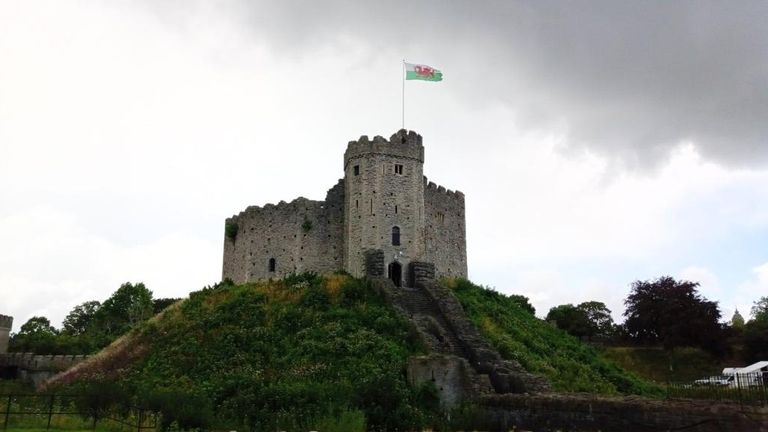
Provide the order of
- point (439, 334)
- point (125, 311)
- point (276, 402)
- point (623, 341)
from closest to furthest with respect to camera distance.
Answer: point (276, 402) < point (439, 334) < point (623, 341) < point (125, 311)

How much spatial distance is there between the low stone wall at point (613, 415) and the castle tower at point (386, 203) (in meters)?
16.8

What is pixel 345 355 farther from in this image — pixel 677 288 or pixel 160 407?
pixel 677 288

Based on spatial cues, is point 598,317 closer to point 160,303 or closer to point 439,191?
point 439,191

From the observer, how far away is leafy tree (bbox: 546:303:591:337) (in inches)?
2712

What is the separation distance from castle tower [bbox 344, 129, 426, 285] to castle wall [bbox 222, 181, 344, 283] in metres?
1.17

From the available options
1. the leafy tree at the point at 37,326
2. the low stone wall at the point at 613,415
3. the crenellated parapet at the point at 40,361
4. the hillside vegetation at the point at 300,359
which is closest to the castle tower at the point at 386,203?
the hillside vegetation at the point at 300,359

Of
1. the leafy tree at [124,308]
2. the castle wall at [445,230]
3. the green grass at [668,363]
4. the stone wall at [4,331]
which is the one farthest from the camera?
the leafy tree at [124,308]

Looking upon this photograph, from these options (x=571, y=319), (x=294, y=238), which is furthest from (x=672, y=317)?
(x=294, y=238)

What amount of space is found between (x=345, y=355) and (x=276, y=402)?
5218 mm

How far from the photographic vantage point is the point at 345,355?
24.7 m

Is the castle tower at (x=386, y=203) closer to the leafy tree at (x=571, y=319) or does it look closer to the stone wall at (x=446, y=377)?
the stone wall at (x=446, y=377)

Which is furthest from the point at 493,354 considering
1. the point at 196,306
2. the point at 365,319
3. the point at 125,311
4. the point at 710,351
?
the point at 125,311

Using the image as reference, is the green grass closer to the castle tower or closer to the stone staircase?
the castle tower

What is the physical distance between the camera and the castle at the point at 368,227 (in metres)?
36.7
